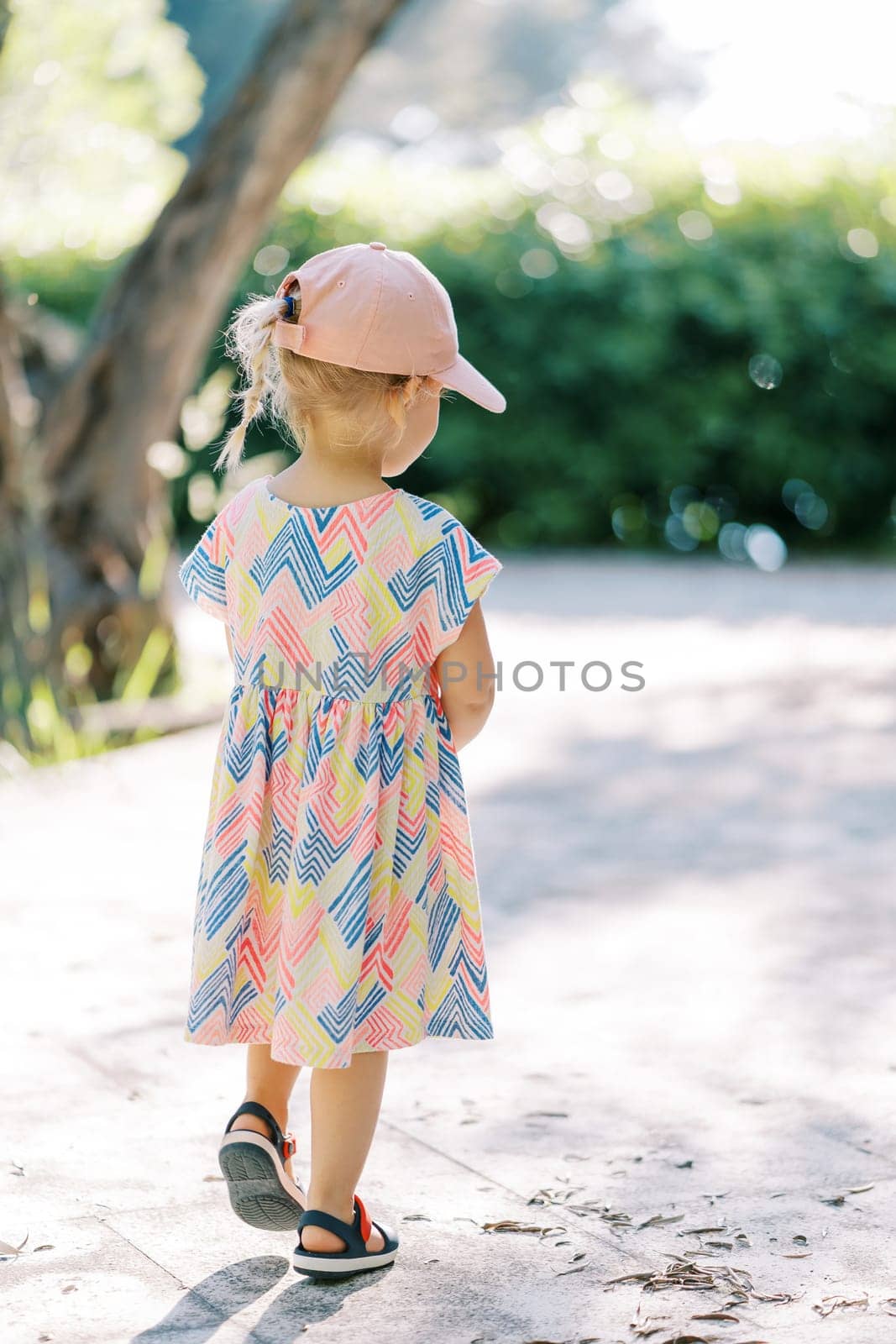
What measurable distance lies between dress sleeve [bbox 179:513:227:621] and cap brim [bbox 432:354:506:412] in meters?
0.40

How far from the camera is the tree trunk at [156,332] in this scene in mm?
6180

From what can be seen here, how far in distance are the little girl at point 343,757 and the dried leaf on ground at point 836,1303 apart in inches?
23.4

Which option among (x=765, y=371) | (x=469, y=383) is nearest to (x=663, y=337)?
(x=765, y=371)

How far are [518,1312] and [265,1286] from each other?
1.20 ft

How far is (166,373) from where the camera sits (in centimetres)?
645

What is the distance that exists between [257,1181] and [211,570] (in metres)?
0.91

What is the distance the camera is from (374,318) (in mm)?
2408

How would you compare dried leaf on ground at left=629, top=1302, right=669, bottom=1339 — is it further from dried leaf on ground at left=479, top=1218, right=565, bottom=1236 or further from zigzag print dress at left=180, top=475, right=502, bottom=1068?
zigzag print dress at left=180, top=475, right=502, bottom=1068

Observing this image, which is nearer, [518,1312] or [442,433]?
[518,1312]

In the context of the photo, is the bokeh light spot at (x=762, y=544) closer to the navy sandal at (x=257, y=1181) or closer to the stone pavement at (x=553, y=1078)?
the stone pavement at (x=553, y=1078)

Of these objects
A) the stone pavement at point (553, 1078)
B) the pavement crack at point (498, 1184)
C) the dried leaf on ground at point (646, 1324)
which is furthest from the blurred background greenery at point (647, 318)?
the dried leaf on ground at point (646, 1324)

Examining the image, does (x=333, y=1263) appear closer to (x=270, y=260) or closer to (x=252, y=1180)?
(x=252, y=1180)

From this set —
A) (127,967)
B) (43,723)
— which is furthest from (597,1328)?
(43,723)

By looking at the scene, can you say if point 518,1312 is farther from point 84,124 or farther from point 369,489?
point 84,124
